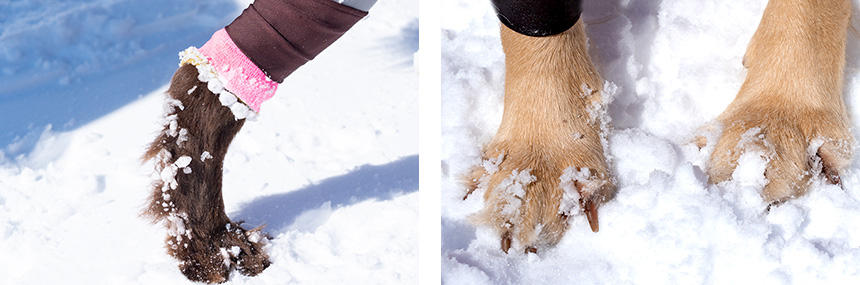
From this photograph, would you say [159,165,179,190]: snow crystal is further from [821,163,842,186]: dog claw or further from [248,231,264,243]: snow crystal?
[821,163,842,186]: dog claw

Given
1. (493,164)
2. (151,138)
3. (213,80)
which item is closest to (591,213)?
(493,164)

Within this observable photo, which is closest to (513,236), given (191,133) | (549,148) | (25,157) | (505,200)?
(505,200)

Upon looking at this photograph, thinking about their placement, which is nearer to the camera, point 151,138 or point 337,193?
point 151,138

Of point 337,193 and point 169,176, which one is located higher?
point 169,176

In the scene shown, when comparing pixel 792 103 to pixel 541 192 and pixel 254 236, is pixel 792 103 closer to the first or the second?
pixel 541 192

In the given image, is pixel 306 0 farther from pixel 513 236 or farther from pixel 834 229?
pixel 834 229

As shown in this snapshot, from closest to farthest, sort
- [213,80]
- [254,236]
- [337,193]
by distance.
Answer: [213,80] < [254,236] < [337,193]

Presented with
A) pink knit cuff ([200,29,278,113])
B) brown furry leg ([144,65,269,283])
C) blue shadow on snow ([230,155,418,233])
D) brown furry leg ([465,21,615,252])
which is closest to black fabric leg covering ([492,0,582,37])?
brown furry leg ([465,21,615,252])

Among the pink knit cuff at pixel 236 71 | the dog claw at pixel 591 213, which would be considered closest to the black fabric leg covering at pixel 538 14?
the dog claw at pixel 591 213
